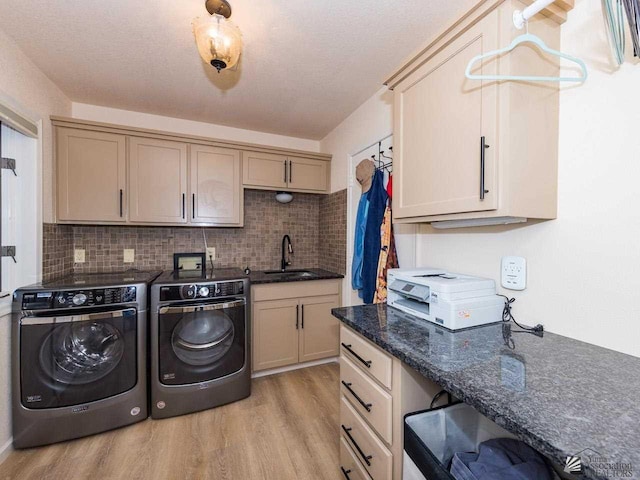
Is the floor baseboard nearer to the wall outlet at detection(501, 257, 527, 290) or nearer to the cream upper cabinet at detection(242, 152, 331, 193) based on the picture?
the cream upper cabinet at detection(242, 152, 331, 193)

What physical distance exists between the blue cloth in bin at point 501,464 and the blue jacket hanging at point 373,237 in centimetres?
117

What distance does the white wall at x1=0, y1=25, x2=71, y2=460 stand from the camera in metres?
1.60

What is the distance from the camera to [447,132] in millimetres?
1213

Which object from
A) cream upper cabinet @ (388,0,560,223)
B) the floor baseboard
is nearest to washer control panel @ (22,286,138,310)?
the floor baseboard

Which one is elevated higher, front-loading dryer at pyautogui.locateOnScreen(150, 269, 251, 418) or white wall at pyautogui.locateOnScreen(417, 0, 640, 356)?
white wall at pyautogui.locateOnScreen(417, 0, 640, 356)

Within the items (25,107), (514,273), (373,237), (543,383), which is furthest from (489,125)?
(25,107)

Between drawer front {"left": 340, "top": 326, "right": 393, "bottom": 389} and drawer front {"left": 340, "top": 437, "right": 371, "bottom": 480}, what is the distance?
17.8 inches

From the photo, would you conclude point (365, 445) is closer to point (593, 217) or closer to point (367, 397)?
point (367, 397)

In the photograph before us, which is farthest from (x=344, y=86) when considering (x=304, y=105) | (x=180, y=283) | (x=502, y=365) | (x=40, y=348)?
(x=40, y=348)

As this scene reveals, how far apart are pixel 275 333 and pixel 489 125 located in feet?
7.29

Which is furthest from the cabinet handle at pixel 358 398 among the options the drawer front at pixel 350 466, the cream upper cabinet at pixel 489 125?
the cream upper cabinet at pixel 489 125

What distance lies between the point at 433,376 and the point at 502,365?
228mm

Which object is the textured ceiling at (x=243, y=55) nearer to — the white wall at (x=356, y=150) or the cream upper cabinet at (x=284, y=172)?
the white wall at (x=356, y=150)

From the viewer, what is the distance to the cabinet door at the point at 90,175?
2.13 metres
